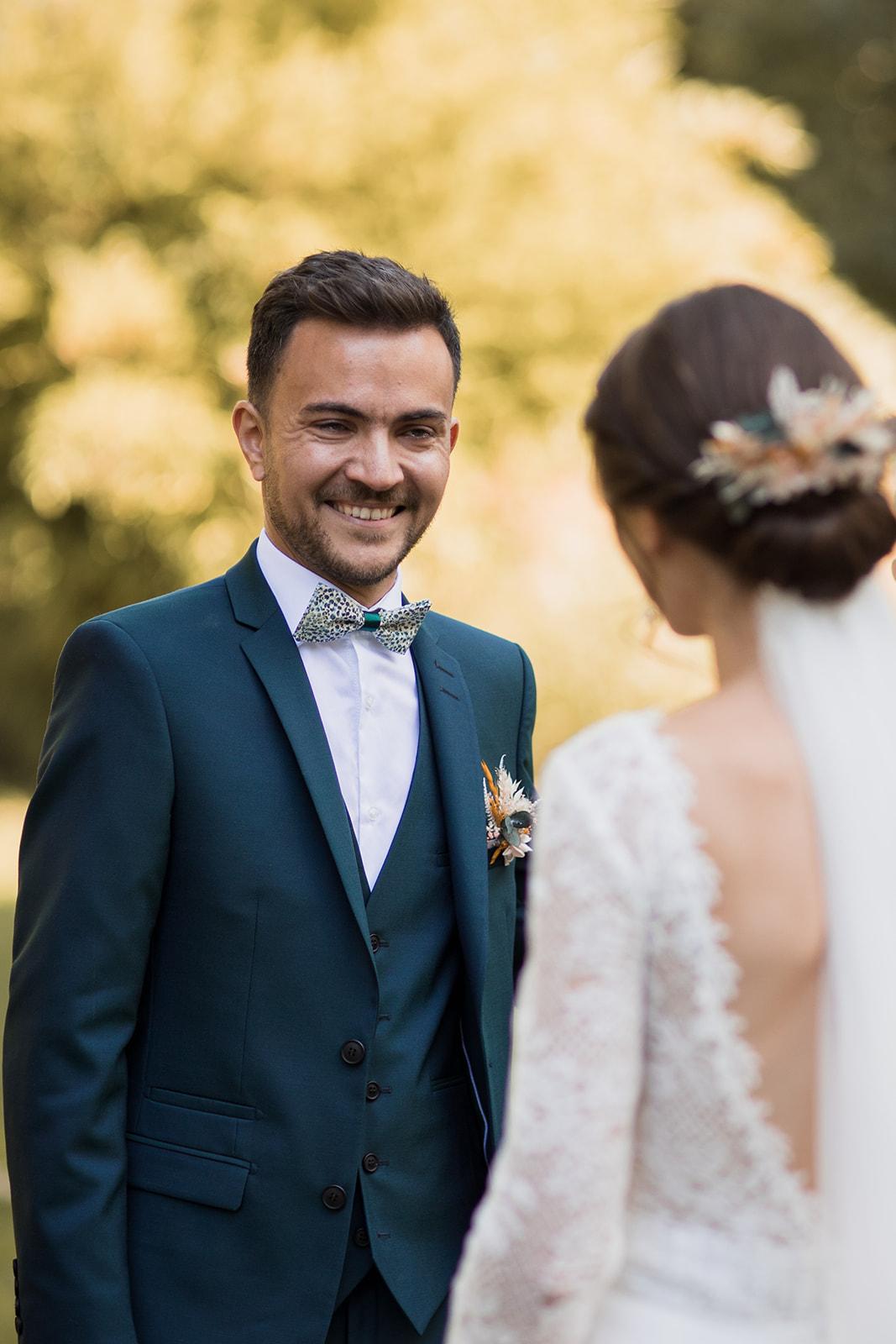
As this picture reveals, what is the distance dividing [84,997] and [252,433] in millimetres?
1001

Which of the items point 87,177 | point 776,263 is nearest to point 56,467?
point 87,177

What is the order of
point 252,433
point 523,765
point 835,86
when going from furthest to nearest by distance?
1. point 835,86
2. point 523,765
3. point 252,433

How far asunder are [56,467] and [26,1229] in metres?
8.62

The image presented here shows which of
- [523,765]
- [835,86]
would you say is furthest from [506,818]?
[835,86]

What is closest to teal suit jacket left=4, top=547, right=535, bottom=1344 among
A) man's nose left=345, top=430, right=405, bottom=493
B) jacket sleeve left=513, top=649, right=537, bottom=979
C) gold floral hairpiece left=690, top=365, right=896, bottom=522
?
man's nose left=345, top=430, right=405, bottom=493

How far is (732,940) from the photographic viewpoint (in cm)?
151

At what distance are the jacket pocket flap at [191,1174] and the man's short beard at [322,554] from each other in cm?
92

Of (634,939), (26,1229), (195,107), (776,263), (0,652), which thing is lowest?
(26,1229)

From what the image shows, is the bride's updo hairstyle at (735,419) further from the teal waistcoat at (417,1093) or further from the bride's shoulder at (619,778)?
the teal waistcoat at (417,1093)

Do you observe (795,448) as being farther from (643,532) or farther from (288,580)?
(288,580)

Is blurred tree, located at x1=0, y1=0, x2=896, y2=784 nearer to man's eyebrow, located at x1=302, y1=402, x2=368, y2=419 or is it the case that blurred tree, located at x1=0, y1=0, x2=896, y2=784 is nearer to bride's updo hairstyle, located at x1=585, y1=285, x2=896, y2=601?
man's eyebrow, located at x1=302, y1=402, x2=368, y2=419

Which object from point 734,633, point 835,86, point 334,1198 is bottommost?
point 334,1198

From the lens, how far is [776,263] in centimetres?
1027

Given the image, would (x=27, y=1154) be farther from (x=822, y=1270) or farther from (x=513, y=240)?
(x=513, y=240)
